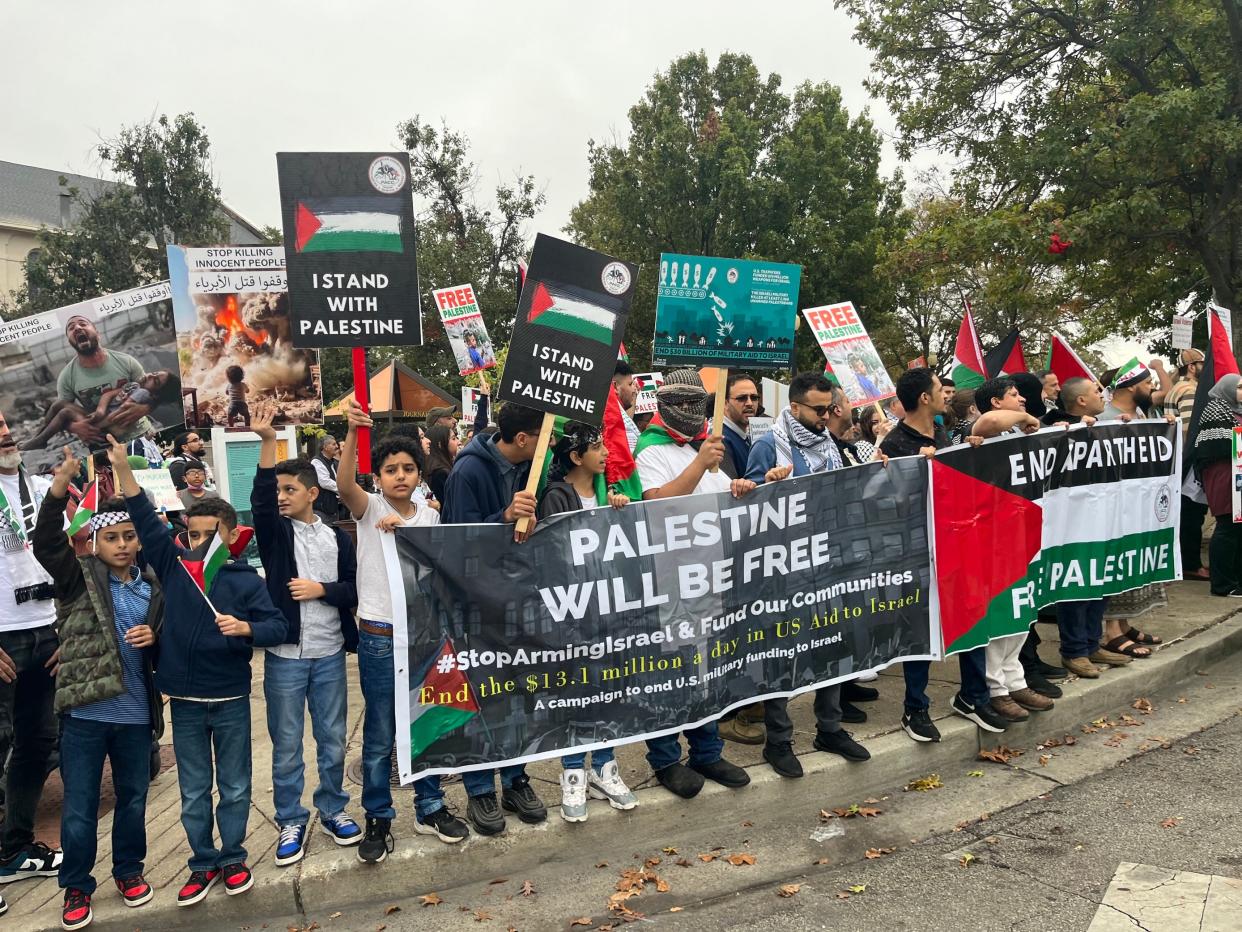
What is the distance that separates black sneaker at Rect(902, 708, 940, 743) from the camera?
5074 millimetres

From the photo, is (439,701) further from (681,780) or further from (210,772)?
(681,780)

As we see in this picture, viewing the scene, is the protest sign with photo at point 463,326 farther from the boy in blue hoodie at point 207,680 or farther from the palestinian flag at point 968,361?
the boy in blue hoodie at point 207,680

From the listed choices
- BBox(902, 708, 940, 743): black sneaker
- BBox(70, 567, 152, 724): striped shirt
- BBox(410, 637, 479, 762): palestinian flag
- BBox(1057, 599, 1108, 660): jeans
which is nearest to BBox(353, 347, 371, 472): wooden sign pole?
BBox(410, 637, 479, 762): palestinian flag

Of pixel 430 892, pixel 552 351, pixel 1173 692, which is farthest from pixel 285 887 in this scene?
pixel 1173 692

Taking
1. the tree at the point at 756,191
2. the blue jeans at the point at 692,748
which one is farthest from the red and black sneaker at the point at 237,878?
the tree at the point at 756,191

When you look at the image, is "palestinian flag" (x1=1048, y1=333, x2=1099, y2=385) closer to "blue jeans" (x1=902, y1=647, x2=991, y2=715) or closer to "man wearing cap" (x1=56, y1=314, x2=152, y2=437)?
"blue jeans" (x1=902, y1=647, x2=991, y2=715)

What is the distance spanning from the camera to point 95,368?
14.9ft

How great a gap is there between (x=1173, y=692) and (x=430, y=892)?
498 centimetres

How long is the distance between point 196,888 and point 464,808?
1.24 meters

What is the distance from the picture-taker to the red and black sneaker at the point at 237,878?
380 cm

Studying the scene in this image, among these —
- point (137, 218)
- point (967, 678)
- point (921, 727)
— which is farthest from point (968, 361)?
point (137, 218)

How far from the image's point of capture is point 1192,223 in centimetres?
1179

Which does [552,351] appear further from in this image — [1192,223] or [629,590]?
[1192,223]

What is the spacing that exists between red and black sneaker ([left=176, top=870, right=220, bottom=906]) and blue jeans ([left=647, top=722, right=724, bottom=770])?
2.04 meters
